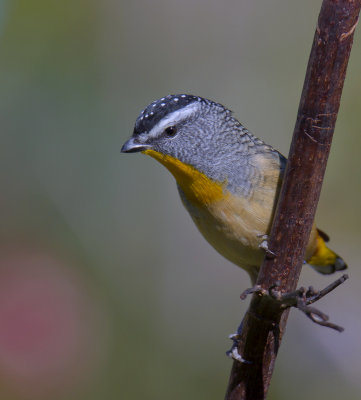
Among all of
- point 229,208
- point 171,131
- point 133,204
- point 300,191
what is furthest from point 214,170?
point 133,204

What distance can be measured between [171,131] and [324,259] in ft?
5.26

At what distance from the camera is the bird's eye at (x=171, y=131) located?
11.7 feet

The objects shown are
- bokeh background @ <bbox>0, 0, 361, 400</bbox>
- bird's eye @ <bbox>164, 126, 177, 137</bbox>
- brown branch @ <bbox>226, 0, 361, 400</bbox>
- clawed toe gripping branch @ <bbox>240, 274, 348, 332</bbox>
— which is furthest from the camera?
bokeh background @ <bbox>0, 0, 361, 400</bbox>

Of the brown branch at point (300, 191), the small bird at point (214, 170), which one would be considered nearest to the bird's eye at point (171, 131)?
the small bird at point (214, 170)

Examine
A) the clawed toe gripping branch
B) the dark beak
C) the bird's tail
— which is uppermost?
the dark beak

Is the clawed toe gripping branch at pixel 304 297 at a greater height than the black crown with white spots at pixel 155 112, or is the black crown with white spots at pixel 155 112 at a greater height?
the black crown with white spots at pixel 155 112

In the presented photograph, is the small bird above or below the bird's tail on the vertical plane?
above

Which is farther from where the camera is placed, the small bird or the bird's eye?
the bird's eye

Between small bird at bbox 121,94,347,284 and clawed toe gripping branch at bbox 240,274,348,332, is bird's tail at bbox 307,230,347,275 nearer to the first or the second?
small bird at bbox 121,94,347,284

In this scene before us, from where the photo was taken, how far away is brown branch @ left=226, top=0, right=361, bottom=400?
230 cm

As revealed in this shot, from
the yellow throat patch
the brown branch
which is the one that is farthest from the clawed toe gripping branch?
the yellow throat patch

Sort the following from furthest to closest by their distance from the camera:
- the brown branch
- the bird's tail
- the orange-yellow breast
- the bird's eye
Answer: the bird's tail → the bird's eye → the orange-yellow breast → the brown branch

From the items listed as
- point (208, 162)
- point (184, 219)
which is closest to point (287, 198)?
point (208, 162)

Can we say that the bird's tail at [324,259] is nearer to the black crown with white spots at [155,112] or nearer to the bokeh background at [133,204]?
the bokeh background at [133,204]
